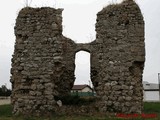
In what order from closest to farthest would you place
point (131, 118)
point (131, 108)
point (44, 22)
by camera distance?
point (131, 118) → point (131, 108) → point (44, 22)

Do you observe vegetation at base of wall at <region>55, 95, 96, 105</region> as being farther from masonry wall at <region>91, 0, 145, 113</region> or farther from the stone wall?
masonry wall at <region>91, 0, 145, 113</region>

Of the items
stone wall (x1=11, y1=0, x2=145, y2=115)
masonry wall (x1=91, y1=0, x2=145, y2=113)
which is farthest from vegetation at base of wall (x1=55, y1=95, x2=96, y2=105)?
masonry wall (x1=91, y1=0, x2=145, y2=113)

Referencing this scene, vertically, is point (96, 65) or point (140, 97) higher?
point (96, 65)

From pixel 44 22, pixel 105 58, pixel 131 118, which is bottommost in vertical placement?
pixel 131 118

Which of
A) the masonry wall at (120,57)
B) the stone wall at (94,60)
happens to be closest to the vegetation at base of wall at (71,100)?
the stone wall at (94,60)

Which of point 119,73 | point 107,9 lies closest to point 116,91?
point 119,73

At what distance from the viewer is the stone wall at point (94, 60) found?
660 inches

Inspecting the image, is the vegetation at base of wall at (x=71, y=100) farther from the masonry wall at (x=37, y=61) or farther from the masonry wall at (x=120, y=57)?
the masonry wall at (x=120, y=57)

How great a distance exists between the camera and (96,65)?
17.7 metres

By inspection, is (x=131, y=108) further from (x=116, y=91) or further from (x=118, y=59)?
(x=118, y=59)

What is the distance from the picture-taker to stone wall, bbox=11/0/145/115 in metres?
16.8

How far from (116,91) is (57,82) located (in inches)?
108

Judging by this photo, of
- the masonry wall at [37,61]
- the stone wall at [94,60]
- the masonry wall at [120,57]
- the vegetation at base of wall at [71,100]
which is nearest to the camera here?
the masonry wall at [120,57]

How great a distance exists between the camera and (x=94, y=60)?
1784 cm
